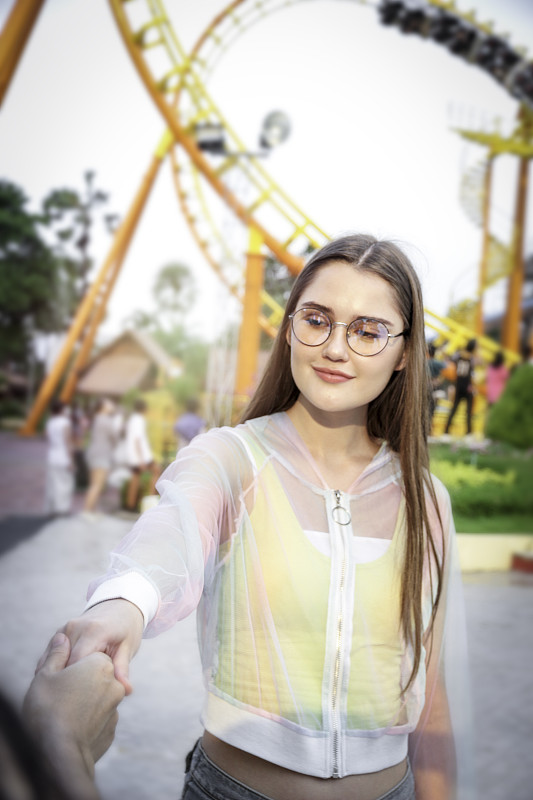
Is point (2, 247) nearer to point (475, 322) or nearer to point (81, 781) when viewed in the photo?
point (475, 322)

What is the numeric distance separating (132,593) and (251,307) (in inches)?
88.2

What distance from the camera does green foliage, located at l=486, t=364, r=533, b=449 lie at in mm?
8320

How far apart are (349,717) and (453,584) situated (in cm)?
28

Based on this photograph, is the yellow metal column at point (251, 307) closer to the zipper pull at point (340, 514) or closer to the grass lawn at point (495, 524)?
the zipper pull at point (340, 514)

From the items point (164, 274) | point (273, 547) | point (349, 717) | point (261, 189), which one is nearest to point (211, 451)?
point (273, 547)

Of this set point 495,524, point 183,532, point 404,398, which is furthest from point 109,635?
point 495,524

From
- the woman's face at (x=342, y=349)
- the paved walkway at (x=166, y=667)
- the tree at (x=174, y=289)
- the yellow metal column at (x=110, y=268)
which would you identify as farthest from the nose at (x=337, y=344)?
the tree at (x=174, y=289)

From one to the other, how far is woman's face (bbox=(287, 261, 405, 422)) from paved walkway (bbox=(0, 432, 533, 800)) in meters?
0.68

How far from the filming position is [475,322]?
10664 millimetres

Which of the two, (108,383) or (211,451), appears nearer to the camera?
(211,451)

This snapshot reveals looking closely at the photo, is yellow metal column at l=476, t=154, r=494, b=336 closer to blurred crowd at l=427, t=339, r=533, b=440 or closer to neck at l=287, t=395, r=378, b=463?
blurred crowd at l=427, t=339, r=533, b=440

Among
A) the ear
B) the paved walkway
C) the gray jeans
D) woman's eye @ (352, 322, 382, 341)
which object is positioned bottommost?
the paved walkway

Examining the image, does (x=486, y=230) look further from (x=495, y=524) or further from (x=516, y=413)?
(x=495, y=524)

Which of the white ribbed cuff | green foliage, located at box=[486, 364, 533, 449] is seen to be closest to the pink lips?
the white ribbed cuff
